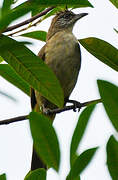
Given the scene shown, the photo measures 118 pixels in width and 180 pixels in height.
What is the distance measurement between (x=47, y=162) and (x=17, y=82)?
1258 millimetres

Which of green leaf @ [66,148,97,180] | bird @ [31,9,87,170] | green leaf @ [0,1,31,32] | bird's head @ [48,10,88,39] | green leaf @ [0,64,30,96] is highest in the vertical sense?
green leaf @ [0,1,31,32]

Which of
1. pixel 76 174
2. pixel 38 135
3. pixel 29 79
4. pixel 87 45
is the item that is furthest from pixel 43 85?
pixel 76 174

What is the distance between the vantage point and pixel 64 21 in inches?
242

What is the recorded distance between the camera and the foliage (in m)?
1.34

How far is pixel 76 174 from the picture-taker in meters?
1.42

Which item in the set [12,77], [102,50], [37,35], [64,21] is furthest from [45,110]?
[102,50]

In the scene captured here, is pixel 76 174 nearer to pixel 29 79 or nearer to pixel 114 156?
pixel 114 156

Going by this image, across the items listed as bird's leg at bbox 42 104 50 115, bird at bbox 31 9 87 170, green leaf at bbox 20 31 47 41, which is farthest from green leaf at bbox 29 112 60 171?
bird at bbox 31 9 87 170

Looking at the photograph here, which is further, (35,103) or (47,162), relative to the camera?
(35,103)

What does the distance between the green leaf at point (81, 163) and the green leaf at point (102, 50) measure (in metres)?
0.40

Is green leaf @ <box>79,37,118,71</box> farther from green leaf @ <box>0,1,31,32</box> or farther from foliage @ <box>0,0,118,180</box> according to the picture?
green leaf @ <box>0,1,31,32</box>

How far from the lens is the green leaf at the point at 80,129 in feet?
5.19

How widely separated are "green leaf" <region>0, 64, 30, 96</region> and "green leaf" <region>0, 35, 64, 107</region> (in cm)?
47

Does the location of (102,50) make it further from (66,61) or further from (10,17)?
(66,61)
